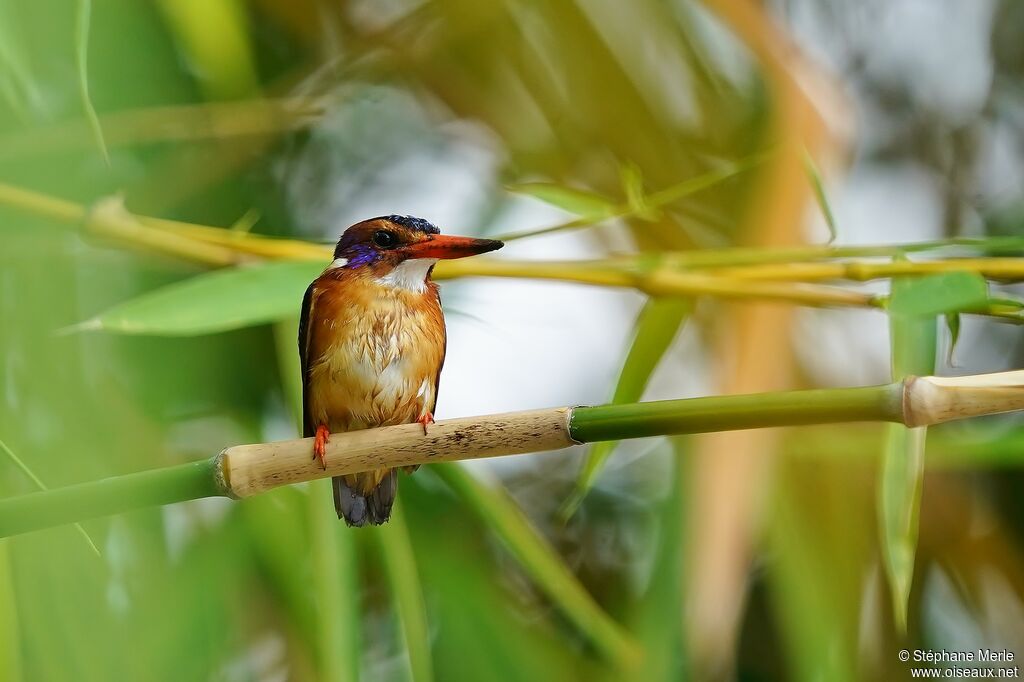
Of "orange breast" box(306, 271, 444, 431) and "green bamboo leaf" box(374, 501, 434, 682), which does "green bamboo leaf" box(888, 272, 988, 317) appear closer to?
"orange breast" box(306, 271, 444, 431)

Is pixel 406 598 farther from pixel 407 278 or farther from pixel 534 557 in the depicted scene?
pixel 407 278

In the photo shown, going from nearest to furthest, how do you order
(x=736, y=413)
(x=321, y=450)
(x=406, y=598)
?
(x=736, y=413)
(x=321, y=450)
(x=406, y=598)

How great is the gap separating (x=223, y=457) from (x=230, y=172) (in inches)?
49.7

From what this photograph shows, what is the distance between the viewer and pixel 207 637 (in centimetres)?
151

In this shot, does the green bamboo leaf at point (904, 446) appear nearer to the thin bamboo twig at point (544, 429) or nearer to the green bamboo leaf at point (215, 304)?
the thin bamboo twig at point (544, 429)

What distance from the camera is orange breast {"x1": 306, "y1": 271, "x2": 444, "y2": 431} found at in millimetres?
1124

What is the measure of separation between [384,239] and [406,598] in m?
0.42

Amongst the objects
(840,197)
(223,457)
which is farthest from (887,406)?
Answer: (840,197)

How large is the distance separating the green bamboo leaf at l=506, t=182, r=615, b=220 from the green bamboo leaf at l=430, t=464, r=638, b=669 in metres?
0.37

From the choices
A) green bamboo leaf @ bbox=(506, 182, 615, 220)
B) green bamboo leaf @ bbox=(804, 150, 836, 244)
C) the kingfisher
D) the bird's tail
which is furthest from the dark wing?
green bamboo leaf @ bbox=(804, 150, 836, 244)

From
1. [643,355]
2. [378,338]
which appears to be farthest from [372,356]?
[643,355]

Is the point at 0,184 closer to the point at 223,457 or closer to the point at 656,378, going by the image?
the point at 223,457

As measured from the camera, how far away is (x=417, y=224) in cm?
114

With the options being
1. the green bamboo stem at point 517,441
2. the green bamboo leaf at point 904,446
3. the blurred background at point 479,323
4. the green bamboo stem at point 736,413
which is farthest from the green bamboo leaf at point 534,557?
the green bamboo stem at point 736,413
